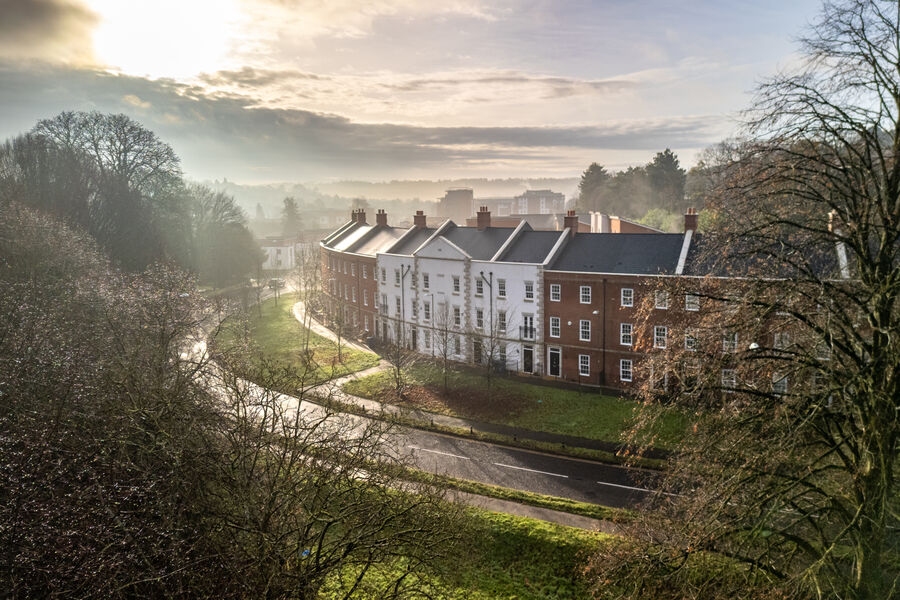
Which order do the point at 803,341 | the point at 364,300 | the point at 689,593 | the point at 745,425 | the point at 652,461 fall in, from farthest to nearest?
the point at 364,300 < the point at 652,461 < the point at 803,341 < the point at 745,425 < the point at 689,593

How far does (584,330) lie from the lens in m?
37.5

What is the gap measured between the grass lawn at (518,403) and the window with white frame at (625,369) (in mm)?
2089

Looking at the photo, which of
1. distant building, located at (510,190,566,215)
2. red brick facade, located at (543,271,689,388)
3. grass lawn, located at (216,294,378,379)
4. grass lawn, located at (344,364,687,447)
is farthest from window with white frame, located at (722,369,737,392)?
distant building, located at (510,190,566,215)

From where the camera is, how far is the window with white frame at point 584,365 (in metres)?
37.4

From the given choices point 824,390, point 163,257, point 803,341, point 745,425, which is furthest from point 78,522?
A: point 163,257

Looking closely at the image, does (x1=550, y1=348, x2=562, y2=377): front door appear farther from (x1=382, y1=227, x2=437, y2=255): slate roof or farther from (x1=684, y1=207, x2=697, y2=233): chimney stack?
(x1=382, y1=227, x2=437, y2=255): slate roof

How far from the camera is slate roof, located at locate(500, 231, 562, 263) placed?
1601 inches

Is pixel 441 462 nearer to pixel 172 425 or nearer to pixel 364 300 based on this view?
pixel 172 425

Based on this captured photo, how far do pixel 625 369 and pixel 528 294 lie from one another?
8.67m

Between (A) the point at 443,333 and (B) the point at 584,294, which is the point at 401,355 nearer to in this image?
(A) the point at 443,333

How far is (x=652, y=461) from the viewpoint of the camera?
25.8 metres

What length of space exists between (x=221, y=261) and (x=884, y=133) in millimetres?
77650

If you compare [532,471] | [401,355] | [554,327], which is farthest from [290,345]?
[532,471]

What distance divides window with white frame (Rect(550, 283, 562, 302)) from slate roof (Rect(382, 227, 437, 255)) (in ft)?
52.5
